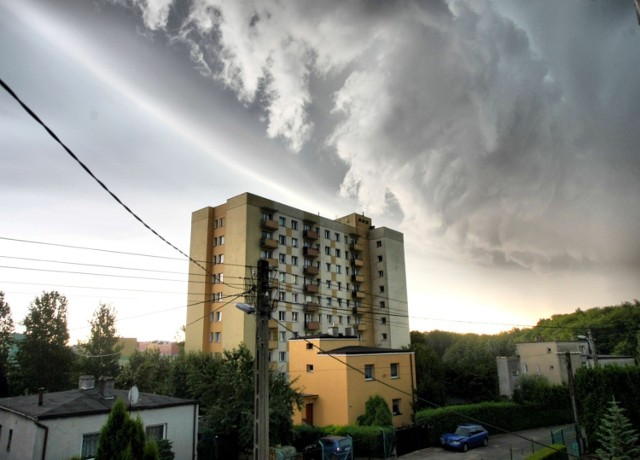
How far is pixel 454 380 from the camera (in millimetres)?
45688

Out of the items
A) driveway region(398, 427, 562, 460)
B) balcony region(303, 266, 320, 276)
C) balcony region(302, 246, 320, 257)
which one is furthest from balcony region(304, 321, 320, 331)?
driveway region(398, 427, 562, 460)

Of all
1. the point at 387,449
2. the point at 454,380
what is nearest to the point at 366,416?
the point at 387,449

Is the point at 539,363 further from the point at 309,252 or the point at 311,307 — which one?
the point at 309,252

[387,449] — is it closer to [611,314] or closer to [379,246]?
[379,246]

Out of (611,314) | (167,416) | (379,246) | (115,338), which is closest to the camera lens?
(167,416)

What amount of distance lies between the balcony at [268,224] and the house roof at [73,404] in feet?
112

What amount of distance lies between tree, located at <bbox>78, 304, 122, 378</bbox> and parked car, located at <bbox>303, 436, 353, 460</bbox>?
4014cm

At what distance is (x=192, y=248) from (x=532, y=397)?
45.0 metres

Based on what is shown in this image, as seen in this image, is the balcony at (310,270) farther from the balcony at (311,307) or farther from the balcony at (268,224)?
the balcony at (268,224)

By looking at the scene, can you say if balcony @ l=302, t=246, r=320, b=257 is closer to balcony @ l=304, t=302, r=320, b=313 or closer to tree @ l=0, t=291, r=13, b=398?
balcony @ l=304, t=302, r=320, b=313

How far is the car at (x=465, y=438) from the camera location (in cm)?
2866

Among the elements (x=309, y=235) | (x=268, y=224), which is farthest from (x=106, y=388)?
(x=309, y=235)

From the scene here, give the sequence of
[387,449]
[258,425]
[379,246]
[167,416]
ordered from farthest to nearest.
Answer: [379,246]
[387,449]
[167,416]
[258,425]

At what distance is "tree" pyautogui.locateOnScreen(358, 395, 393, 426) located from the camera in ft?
96.2
